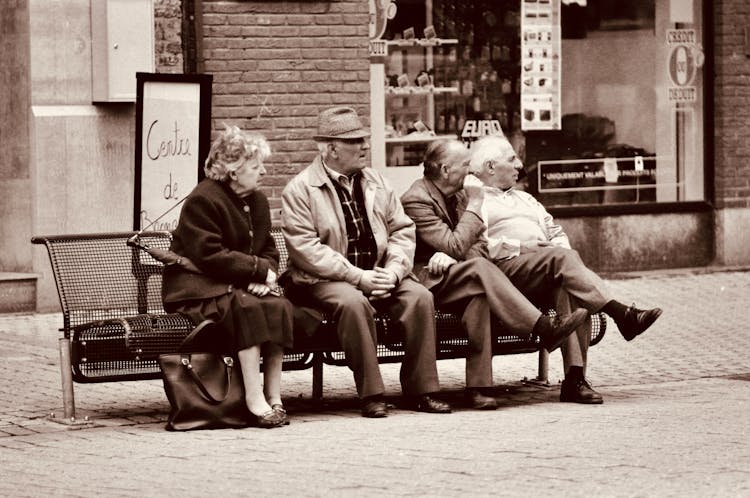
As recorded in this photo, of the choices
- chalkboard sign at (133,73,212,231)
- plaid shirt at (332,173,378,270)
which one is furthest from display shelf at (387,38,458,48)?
plaid shirt at (332,173,378,270)

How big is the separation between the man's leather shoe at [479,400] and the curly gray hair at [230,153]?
1628 mm

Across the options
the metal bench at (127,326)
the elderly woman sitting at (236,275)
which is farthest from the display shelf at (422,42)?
the elderly woman sitting at (236,275)

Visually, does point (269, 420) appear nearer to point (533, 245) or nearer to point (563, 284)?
point (563, 284)

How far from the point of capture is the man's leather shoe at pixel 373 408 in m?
7.83

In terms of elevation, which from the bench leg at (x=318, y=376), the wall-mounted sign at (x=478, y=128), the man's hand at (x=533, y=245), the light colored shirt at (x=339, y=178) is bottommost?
the bench leg at (x=318, y=376)

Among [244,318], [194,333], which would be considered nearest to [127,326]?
[194,333]

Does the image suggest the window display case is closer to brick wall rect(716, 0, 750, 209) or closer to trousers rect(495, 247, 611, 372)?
brick wall rect(716, 0, 750, 209)

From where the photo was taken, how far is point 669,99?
14984mm

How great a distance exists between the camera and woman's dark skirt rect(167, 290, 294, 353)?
7.61 meters

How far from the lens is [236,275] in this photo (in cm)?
772

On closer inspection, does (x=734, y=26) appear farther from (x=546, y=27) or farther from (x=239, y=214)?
(x=239, y=214)

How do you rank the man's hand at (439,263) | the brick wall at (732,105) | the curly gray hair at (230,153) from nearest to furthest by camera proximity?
1. the curly gray hair at (230,153)
2. the man's hand at (439,263)
3. the brick wall at (732,105)

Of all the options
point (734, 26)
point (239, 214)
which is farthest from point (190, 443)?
point (734, 26)

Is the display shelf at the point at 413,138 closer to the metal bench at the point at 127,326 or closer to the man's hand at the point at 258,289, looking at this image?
the metal bench at the point at 127,326
